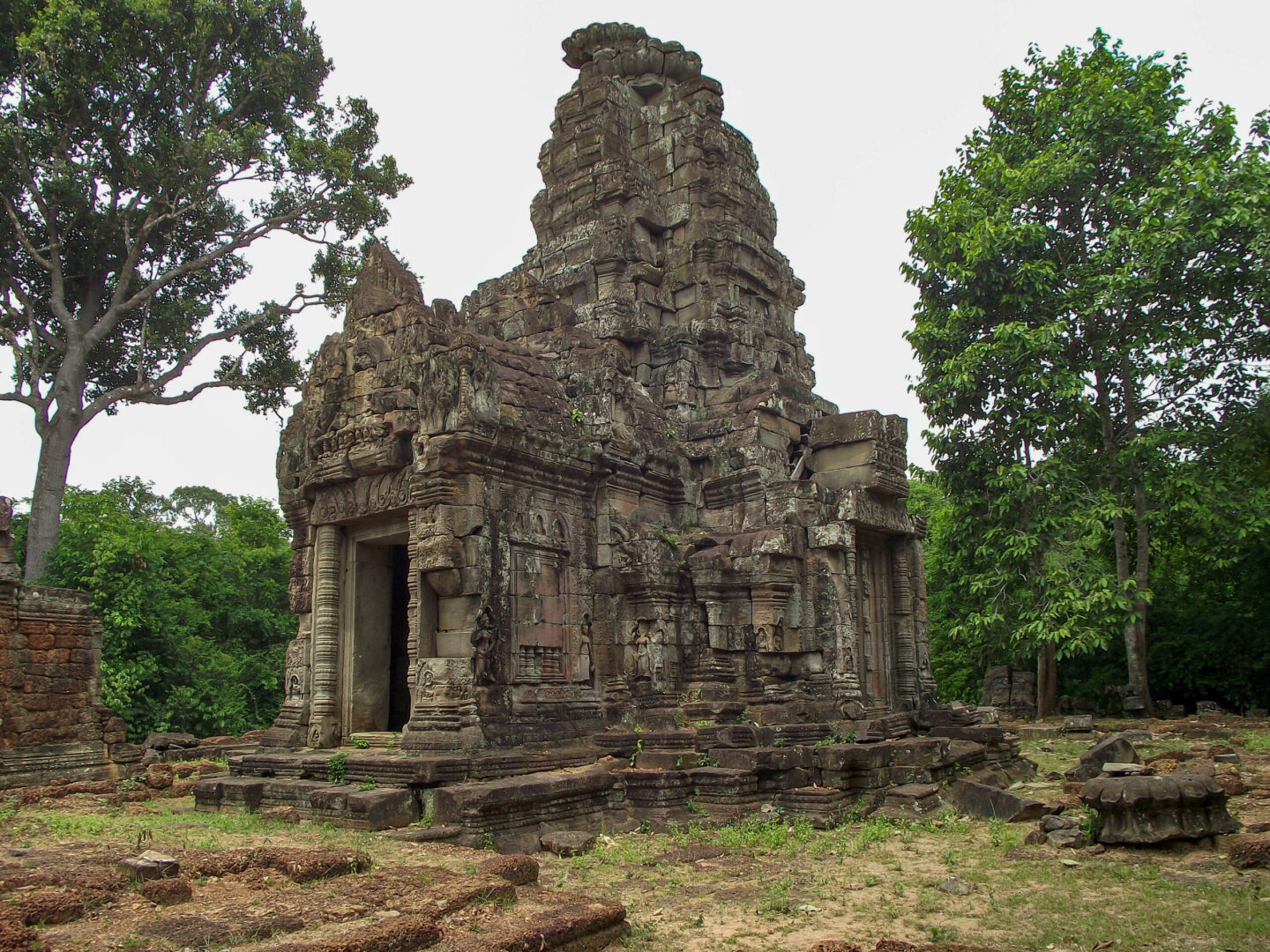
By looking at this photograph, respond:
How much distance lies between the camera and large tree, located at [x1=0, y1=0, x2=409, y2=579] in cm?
1898

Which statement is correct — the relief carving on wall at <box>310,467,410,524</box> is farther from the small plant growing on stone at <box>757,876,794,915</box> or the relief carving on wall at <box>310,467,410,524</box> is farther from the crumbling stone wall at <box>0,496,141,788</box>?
the small plant growing on stone at <box>757,876,794,915</box>

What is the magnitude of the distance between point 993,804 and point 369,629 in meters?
6.38

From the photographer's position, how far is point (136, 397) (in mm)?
20734

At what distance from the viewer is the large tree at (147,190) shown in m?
19.0

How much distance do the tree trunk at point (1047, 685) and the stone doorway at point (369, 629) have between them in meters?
14.4

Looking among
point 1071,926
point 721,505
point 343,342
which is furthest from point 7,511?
point 1071,926

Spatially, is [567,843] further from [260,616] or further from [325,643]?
[260,616]

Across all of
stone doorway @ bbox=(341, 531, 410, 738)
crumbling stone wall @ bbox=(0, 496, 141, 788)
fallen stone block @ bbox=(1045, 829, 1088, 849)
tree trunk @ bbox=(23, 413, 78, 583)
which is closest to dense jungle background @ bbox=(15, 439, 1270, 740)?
tree trunk @ bbox=(23, 413, 78, 583)

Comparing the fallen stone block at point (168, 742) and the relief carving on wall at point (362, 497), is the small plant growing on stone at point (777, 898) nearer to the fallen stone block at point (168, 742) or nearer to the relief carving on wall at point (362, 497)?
the relief carving on wall at point (362, 497)

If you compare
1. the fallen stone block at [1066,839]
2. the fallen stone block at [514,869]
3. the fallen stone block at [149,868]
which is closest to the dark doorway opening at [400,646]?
the fallen stone block at [514,869]

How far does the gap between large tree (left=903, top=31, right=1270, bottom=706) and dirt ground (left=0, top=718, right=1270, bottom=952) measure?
863 centimetres

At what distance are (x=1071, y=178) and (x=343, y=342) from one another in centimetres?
1331

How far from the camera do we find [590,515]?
10.9 metres

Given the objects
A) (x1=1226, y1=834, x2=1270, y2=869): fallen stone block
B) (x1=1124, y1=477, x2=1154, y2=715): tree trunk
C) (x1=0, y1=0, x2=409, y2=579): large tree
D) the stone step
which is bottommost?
(x1=1226, y1=834, x2=1270, y2=869): fallen stone block
